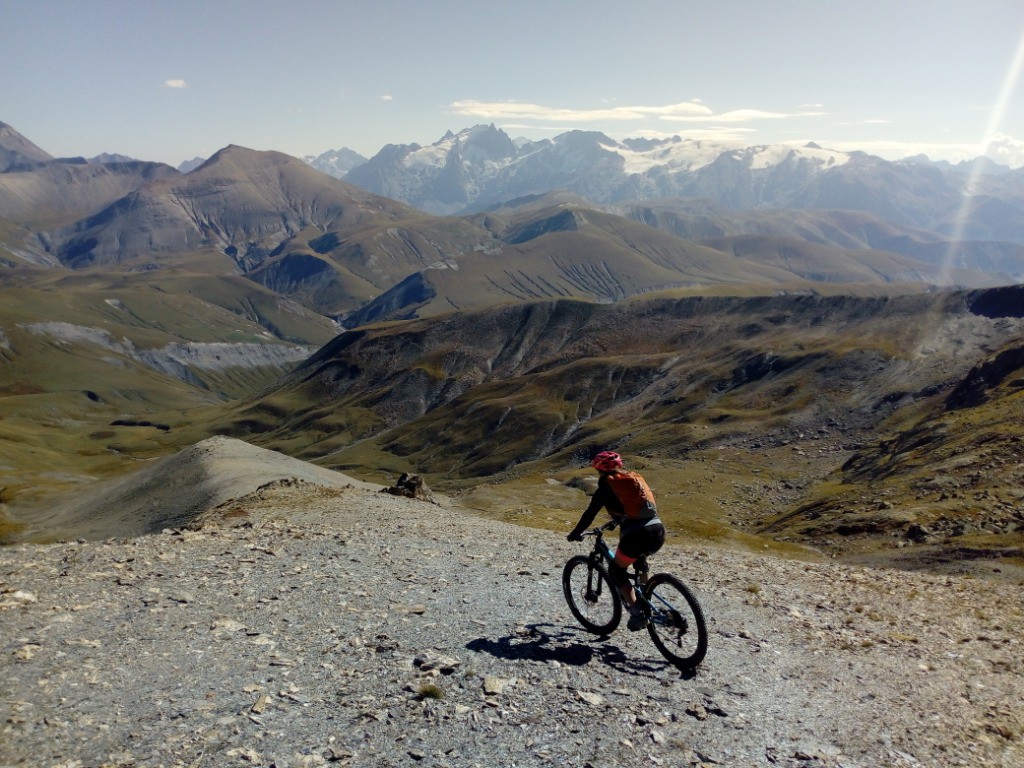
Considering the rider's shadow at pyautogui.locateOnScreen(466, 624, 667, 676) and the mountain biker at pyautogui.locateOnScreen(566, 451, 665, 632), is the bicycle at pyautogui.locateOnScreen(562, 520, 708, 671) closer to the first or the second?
the mountain biker at pyautogui.locateOnScreen(566, 451, 665, 632)

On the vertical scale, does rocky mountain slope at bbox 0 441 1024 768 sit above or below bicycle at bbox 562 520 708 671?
below

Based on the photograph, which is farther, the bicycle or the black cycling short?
the black cycling short

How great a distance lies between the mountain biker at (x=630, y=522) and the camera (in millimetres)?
14188

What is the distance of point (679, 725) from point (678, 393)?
151m

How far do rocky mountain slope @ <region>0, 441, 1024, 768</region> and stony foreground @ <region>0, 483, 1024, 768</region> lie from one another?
0.05 metres

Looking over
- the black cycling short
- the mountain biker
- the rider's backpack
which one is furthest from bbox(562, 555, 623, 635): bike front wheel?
the rider's backpack

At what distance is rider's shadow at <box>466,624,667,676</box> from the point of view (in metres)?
13.8

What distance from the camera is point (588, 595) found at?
1570cm

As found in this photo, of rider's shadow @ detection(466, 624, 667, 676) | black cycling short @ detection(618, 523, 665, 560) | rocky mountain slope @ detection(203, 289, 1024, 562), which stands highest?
black cycling short @ detection(618, 523, 665, 560)

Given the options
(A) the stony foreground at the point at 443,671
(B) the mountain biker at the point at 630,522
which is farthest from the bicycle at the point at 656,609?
(A) the stony foreground at the point at 443,671

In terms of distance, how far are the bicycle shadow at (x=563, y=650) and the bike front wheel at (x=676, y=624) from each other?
336mm

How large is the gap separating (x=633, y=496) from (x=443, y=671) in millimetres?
5041

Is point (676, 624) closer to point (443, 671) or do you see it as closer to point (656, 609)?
point (656, 609)

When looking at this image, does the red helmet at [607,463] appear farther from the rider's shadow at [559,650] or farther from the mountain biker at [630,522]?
the rider's shadow at [559,650]
